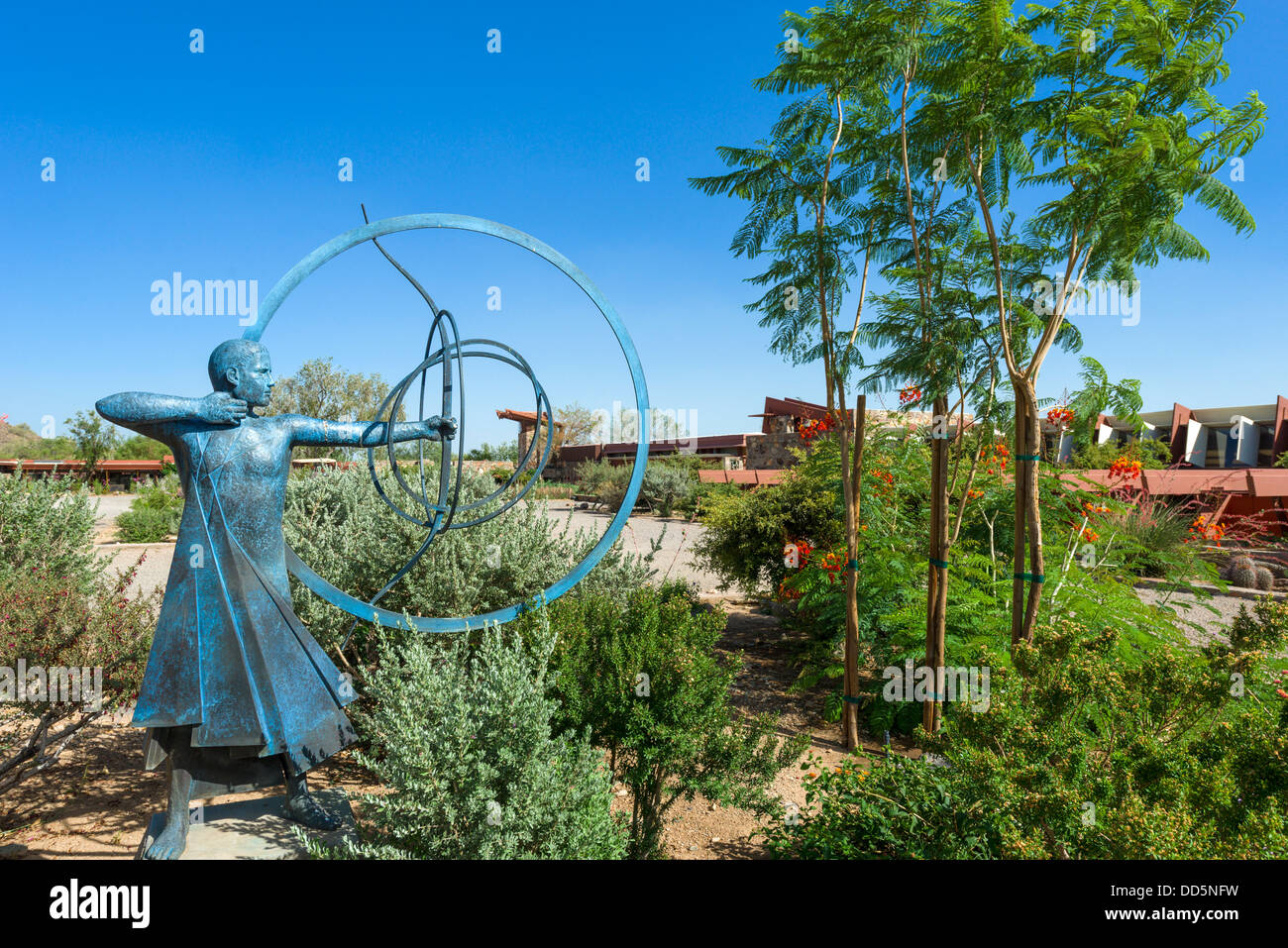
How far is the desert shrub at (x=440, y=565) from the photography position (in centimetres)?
482

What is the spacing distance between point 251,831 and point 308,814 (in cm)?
26

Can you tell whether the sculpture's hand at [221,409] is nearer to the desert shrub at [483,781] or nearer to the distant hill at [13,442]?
the desert shrub at [483,781]

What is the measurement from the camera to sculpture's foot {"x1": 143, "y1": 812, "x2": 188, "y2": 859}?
2734 millimetres

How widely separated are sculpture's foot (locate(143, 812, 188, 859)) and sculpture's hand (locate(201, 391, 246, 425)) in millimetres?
1820

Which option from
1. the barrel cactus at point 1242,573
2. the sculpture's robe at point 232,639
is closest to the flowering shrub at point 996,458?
the sculpture's robe at point 232,639

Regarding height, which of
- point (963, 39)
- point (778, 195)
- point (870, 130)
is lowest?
point (778, 195)

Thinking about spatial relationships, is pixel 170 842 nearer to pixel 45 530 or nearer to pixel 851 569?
pixel 851 569

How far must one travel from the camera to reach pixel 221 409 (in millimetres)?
2754

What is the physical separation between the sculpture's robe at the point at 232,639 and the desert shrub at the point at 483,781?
41 cm
